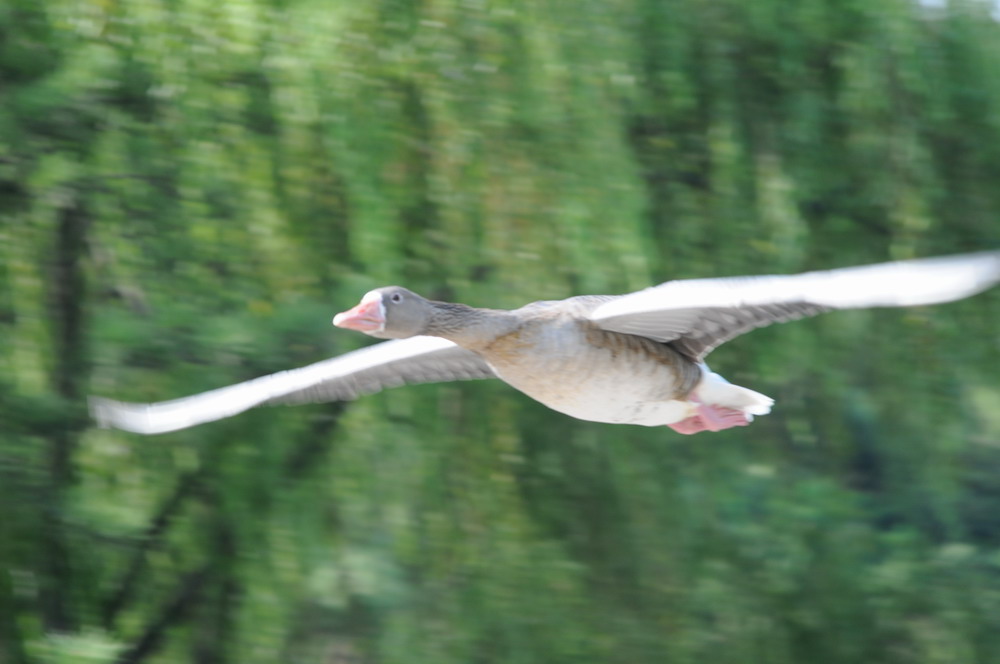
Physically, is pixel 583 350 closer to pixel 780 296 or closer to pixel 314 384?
pixel 780 296

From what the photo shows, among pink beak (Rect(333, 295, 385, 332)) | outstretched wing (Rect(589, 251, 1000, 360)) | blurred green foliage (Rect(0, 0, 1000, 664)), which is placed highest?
outstretched wing (Rect(589, 251, 1000, 360))

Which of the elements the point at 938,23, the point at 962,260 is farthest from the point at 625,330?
the point at 938,23

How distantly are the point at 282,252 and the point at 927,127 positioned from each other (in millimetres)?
3115

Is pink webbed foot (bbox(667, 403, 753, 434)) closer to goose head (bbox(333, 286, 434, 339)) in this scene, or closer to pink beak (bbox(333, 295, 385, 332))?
goose head (bbox(333, 286, 434, 339))

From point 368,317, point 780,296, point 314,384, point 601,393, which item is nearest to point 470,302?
point 314,384

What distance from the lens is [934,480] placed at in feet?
20.9

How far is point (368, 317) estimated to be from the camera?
3.92m

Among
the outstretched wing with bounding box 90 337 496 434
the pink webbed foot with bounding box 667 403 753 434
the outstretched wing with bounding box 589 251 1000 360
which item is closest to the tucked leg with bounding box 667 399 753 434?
the pink webbed foot with bounding box 667 403 753 434

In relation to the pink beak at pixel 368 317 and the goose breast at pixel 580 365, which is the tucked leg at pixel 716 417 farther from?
the pink beak at pixel 368 317

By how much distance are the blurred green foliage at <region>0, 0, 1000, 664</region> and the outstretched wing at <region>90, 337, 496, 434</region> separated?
29.3 inches

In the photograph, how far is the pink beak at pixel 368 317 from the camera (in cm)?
387

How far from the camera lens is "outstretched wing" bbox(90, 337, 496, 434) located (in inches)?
168

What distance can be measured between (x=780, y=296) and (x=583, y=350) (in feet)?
2.68

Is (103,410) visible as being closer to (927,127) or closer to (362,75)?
(362,75)
